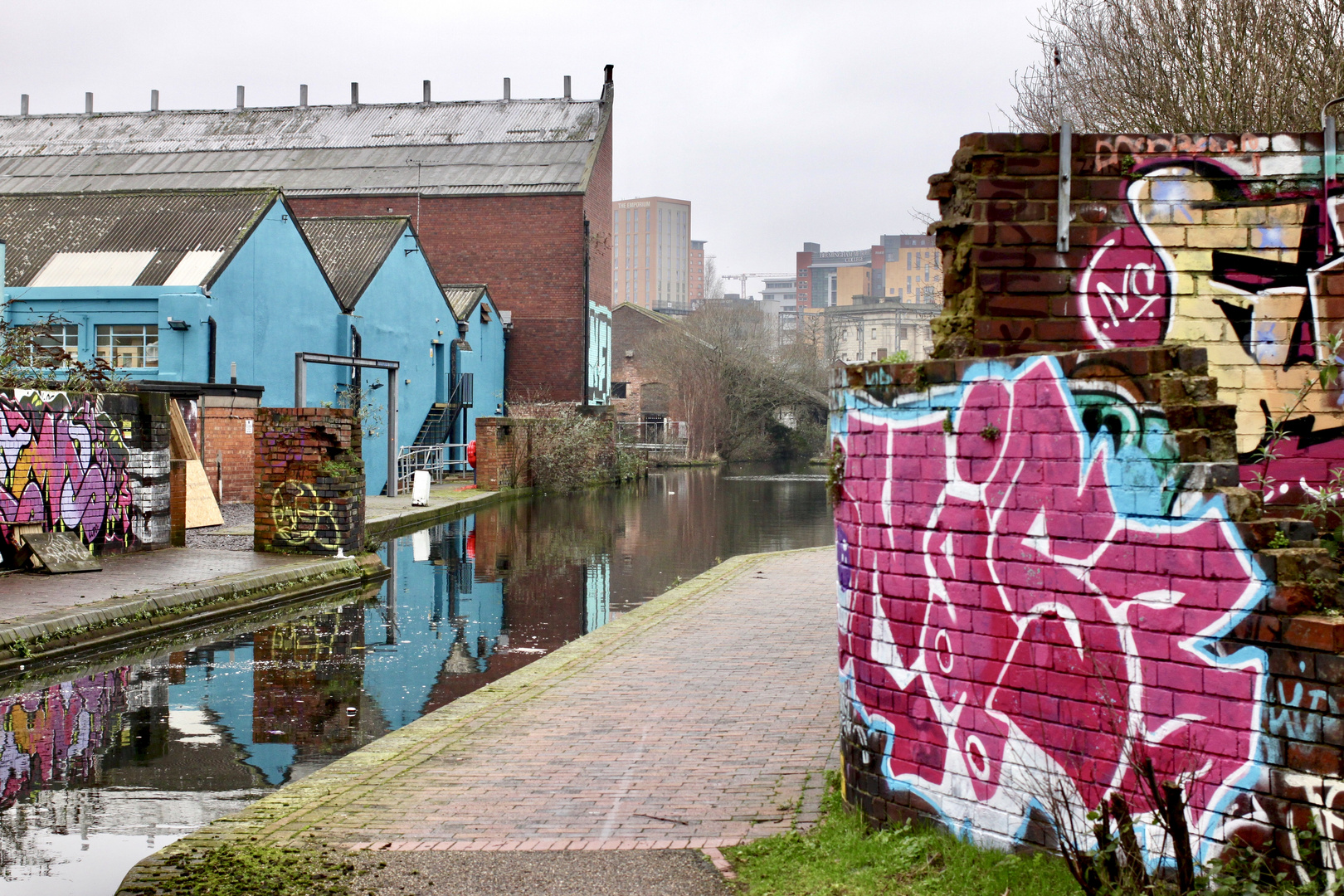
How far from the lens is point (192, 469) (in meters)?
20.9

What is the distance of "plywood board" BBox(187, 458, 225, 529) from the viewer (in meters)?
20.6

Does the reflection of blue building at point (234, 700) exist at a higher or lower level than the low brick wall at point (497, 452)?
lower

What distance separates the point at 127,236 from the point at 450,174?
2112 cm

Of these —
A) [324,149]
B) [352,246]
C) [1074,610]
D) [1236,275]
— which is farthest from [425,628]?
[324,149]

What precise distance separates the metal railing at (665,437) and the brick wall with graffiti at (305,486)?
3859 cm

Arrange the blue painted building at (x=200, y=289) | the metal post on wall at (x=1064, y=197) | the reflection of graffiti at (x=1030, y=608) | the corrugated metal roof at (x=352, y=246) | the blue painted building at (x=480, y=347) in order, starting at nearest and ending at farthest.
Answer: the reflection of graffiti at (x=1030, y=608) < the metal post on wall at (x=1064, y=197) < the blue painted building at (x=200, y=289) < the corrugated metal roof at (x=352, y=246) < the blue painted building at (x=480, y=347)

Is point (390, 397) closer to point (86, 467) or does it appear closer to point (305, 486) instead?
point (305, 486)

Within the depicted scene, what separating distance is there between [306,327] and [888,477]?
26.1m

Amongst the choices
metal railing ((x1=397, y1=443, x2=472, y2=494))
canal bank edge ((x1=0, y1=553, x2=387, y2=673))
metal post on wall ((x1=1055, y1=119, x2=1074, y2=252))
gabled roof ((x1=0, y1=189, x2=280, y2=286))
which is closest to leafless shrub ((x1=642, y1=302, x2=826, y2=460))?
metal railing ((x1=397, y1=443, x2=472, y2=494))

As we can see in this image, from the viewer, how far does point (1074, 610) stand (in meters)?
4.49

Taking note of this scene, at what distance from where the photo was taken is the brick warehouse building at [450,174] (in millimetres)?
46062

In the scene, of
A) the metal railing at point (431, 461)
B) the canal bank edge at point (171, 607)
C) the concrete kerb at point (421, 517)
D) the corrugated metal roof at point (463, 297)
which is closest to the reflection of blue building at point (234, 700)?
the canal bank edge at point (171, 607)

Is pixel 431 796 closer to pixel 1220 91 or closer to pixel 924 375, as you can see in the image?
pixel 924 375

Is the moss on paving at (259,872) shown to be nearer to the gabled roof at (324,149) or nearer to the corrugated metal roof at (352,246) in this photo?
the corrugated metal roof at (352,246)
